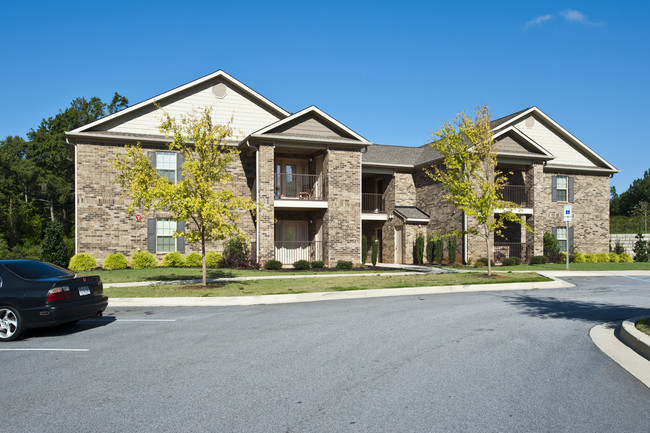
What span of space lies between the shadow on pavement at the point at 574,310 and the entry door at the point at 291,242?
13937 mm

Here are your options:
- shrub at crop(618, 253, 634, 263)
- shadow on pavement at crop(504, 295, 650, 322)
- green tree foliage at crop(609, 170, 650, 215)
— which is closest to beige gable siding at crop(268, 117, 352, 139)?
shadow on pavement at crop(504, 295, 650, 322)

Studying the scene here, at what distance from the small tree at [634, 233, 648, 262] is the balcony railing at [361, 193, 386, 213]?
1667 centimetres

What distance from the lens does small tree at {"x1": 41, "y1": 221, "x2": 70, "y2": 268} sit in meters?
23.5

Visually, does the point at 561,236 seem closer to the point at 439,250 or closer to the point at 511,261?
the point at 511,261

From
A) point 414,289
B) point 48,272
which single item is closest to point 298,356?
point 48,272

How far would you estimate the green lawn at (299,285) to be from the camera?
14586 mm

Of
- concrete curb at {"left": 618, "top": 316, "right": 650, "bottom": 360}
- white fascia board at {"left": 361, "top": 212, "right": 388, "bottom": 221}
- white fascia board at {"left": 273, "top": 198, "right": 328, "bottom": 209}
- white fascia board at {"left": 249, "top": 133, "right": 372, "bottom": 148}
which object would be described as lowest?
concrete curb at {"left": 618, "top": 316, "right": 650, "bottom": 360}

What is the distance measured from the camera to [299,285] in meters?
16.5

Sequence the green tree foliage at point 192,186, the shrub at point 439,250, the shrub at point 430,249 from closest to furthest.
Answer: the green tree foliage at point 192,186, the shrub at point 439,250, the shrub at point 430,249

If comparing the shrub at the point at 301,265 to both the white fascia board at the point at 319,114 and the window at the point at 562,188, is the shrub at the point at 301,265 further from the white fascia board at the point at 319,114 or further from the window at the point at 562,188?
the window at the point at 562,188

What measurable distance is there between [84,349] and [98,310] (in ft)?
7.23

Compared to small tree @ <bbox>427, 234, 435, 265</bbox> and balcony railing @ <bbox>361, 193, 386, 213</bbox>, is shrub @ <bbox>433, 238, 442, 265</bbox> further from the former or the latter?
balcony railing @ <bbox>361, 193, 386, 213</bbox>

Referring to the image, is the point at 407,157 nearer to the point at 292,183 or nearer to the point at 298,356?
the point at 292,183

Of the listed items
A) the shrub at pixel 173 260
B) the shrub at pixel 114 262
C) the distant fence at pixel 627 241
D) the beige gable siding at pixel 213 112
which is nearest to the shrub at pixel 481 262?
the distant fence at pixel 627 241
